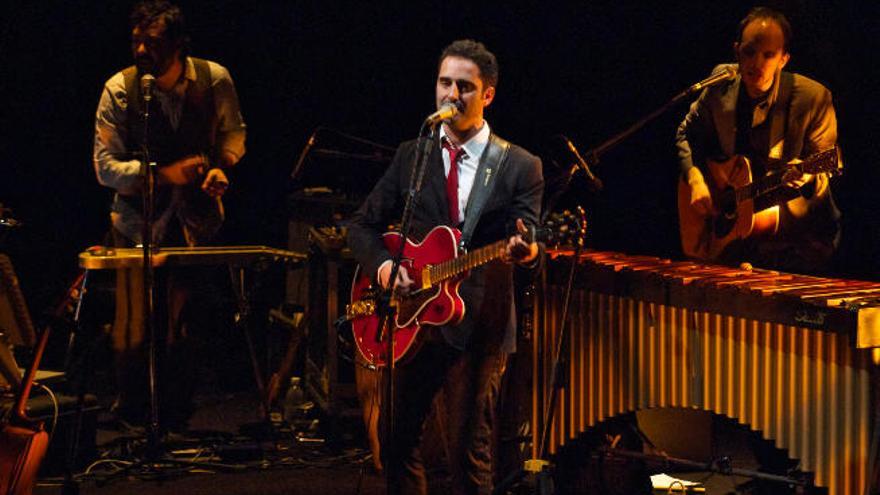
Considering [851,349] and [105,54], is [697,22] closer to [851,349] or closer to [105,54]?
[851,349]

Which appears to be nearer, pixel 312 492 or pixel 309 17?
pixel 312 492

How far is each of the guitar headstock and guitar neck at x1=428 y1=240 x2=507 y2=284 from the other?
140 millimetres

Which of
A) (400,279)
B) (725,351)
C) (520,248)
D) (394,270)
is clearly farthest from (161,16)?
(725,351)

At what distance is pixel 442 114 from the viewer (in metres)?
4.12

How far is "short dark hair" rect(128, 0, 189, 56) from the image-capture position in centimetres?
627

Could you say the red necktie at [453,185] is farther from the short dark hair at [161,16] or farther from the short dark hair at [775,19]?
the short dark hair at [161,16]

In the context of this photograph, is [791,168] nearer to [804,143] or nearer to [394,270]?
[804,143]

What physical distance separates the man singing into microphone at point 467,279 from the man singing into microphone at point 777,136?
1319 millimetres

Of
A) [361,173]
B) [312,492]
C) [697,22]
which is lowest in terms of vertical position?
[312,492]

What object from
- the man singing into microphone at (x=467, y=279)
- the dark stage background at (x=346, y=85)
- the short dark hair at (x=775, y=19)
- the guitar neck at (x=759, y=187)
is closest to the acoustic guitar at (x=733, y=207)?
the guitar neck at (x=759, y=187)

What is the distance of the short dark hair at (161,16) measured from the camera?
20.6ft

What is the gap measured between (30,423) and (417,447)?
1.53 metres

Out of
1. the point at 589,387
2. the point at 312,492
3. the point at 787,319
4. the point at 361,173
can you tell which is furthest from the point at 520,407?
the point at 361,173

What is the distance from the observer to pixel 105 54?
25.6 feet
